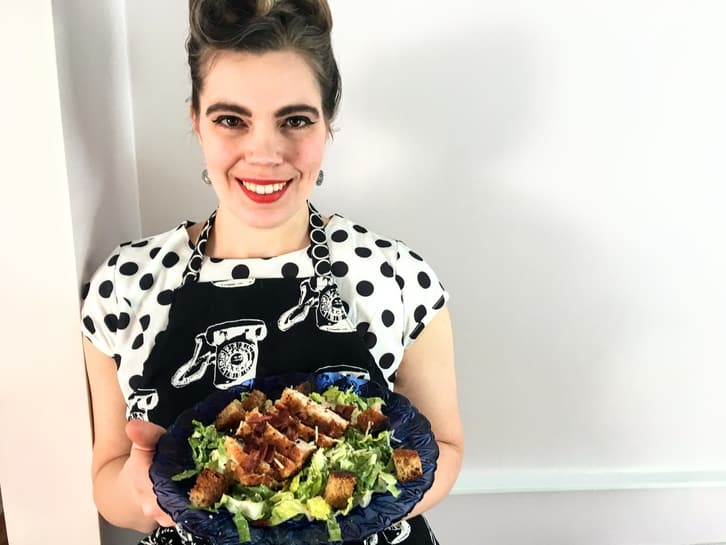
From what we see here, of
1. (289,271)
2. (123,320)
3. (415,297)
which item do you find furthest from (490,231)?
(123,320)

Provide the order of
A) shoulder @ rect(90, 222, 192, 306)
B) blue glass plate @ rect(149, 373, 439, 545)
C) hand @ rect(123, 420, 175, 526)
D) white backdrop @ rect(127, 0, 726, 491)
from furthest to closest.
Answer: white backdrop @ rect(127, 0, 726, 491)
shoulder @ rect(90, 222, 192, 306)
hand @ rect(123, 420, 175, 526)
blue glass plate @ rect(149, 373, 439, 545)

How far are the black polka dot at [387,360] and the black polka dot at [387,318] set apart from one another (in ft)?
0.16

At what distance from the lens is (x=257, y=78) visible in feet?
3.21

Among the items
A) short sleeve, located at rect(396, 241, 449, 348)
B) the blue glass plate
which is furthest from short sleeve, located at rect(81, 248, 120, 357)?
short sleeve, located at rect(396, 241, 449, 348)

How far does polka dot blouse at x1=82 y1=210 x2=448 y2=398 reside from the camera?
105 centimetres

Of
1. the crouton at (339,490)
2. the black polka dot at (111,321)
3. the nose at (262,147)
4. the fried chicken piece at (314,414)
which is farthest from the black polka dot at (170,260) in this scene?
the crouton at (339,490)

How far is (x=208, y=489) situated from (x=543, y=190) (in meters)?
0.91

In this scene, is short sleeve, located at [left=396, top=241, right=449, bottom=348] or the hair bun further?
short sleeve, located at [left=396, top=241, right=449, bottom=348]

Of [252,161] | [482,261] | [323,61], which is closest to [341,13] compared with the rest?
[323,61]

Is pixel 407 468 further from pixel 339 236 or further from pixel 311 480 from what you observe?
pixel 339 236

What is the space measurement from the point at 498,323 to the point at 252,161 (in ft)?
2.34

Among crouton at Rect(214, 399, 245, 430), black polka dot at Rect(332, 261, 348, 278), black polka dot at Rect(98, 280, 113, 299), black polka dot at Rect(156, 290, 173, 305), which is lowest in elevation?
crouton at Rect(214, 399, 245, 430)

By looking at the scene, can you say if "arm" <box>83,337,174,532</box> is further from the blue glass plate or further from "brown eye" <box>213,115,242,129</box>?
"brown eye" <box>213,115,242,129</box>

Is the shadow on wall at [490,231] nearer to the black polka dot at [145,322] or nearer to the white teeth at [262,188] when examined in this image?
the white teeth at [262,188]
